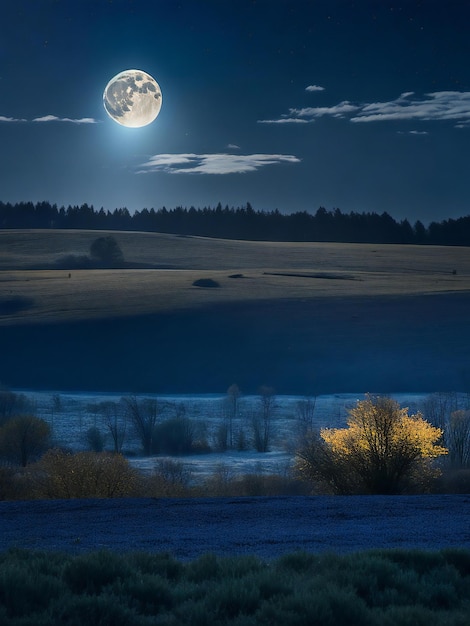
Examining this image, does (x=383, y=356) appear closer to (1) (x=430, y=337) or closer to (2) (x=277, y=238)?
(1) (x=430, y=337)

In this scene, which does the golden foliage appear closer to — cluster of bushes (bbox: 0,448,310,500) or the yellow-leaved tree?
the yellow-leaved tree

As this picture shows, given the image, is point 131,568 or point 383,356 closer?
point 131,568

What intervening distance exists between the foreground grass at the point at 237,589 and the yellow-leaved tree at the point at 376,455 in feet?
26.8

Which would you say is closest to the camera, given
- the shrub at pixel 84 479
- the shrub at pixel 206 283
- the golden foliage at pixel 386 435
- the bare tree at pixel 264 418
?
the shrub at pixel 84 479

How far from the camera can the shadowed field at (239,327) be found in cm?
4935

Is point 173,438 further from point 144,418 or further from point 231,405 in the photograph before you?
point 231,405

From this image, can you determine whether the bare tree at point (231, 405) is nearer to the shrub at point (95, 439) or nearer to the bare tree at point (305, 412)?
the bare tree at point (305, 412)

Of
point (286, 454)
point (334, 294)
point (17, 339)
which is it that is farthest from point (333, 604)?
point (334, 294)

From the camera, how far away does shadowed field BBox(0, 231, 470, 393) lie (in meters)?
49.4

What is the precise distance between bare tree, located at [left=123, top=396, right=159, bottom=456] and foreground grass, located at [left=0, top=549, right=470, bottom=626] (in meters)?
25.2

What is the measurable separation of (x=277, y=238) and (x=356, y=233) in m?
10.7

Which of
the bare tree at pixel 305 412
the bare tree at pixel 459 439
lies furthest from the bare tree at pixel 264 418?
the bare tree at pixel 459 439

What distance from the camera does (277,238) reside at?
115 meters

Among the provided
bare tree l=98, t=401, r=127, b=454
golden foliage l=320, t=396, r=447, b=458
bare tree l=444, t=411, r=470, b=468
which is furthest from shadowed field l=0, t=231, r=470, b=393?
golden foliage l=320, t=396, r=447, b=458
